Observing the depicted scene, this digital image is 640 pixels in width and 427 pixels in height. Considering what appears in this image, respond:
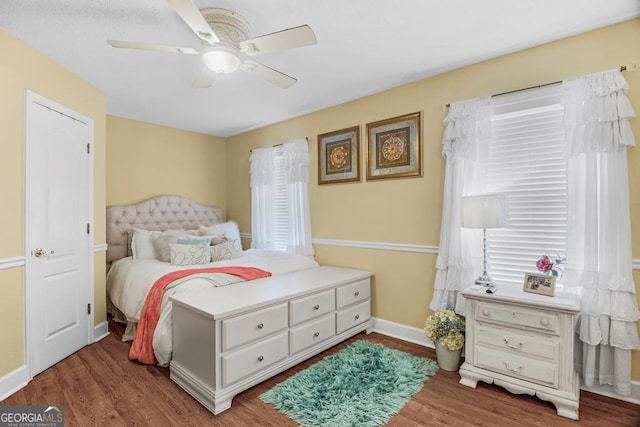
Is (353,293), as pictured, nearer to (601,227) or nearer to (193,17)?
(601,227)

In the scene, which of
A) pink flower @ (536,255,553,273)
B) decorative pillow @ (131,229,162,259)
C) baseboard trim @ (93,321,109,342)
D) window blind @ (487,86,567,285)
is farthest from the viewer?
decorative pillow @ (131,229,162,259)

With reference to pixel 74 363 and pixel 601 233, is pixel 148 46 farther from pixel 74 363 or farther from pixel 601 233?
pixel 601 233

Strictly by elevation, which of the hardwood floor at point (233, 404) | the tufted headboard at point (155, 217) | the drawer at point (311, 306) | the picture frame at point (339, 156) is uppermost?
the picture frame at point (339, 156)

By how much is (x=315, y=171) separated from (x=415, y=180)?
4.30 feet

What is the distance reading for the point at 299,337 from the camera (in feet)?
8.48

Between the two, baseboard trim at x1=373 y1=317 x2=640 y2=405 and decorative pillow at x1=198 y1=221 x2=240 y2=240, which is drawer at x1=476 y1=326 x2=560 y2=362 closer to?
baseboard trim at x1=373 y1=317 x2=640 y2=405

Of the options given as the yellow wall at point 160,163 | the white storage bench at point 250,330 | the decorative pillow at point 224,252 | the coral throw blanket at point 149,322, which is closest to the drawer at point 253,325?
the white storage bench at point 250,330

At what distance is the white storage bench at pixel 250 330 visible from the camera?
2059mm

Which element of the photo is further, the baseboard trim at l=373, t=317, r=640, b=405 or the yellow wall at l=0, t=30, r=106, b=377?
the baseboard trim at l=373, t=317, r=640, b=405

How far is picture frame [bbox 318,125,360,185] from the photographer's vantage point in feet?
11.5

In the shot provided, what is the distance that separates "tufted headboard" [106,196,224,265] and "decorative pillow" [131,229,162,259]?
0.27 metres

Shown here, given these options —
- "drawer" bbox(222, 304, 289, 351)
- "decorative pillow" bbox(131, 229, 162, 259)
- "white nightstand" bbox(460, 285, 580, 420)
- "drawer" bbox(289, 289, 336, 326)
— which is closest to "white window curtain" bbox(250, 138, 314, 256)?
"drawer" bbox(289, 289, 336, 326)

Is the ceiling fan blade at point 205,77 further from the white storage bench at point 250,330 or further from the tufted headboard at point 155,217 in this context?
the tufted headboard at point 155,217

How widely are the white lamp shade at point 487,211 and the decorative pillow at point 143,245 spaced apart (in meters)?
3.48
